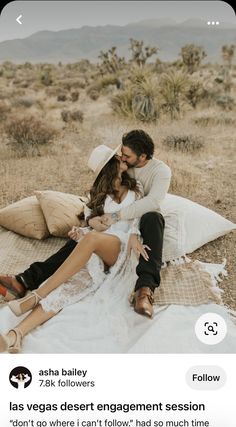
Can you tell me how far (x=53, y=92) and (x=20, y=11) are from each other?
0.89m

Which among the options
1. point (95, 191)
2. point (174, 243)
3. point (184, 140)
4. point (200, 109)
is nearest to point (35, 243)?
point (95, 191)

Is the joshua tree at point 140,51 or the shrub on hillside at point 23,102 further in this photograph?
the shrub on hillside at point 23,102

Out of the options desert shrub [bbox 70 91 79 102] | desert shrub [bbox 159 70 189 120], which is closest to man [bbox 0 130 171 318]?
desert shrub [bbox 159 70 189 120]

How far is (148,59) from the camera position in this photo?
2234 millimetres

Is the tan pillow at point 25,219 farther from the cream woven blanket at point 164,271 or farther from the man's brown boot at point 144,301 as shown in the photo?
the man's brown boot at point 144,301

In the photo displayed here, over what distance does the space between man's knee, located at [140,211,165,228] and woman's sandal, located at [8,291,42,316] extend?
509 millimetres

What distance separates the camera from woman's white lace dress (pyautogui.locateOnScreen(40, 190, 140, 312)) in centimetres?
205

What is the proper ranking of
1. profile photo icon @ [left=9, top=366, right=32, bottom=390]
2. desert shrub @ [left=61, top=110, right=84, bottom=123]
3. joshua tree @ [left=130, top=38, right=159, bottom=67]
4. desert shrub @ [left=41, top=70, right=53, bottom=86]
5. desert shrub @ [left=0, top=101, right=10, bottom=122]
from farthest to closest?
desert shrub @ [left=41, top=70, right=53, bottom=86] < desert shrub @ [left=61, top=110, right=84, bottom=123] < desert shrub @ [left=0, top=101, right=10, bottom=122] < joshua tree @ [left=130, top=38, right=159, bottom=67] < profile photo icon @ [left=9, top=366, right=32, bottom=390]

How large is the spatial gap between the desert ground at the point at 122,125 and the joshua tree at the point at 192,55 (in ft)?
0.16

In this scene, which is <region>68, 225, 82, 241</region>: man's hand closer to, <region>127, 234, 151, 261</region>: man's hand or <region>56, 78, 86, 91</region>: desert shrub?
<region>127, 234, 151, 261</region>: man's hand

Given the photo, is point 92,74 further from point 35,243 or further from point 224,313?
point 224,313

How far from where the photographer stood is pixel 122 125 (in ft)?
8.14

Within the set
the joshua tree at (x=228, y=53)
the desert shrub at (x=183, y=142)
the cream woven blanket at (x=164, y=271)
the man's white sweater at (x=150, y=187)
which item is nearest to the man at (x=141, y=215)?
the man's white sweater at (x=150, y=187)

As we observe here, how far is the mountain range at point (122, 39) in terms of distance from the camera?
1.95 m
